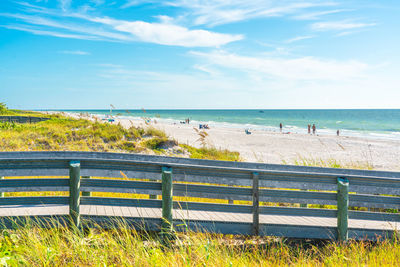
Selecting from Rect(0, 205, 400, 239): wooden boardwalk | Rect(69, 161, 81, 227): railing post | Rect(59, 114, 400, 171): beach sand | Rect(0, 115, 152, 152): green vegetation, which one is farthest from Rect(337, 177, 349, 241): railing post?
Rect(0, 115, 152, 152): green vegetation

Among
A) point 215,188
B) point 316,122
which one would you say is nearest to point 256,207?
point 215,188

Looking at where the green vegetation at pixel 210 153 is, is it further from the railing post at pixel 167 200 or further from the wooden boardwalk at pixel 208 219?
the railing post at pixel 167 200

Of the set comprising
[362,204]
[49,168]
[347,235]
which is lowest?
[347,235]

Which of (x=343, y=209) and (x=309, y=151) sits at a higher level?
(x=343, y=209)

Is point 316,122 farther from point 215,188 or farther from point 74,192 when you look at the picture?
point 74,192

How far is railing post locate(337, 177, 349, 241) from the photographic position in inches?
166

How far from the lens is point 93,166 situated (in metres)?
4.31

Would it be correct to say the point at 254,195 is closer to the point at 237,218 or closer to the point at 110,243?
the point at 237,218

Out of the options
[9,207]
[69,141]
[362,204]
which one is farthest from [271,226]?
[69,141]

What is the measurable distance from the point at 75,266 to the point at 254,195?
2.42 m

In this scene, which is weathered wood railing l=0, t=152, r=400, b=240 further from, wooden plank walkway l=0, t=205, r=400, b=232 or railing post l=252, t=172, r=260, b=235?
wooden plank walkway l=0, t=205, r=400, b=232

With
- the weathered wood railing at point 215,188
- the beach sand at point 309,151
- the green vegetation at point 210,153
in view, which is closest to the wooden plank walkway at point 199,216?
the weathered wood railing at point 215,188

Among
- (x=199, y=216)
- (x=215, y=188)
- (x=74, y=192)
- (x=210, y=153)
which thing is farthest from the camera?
(x=210, y=153)

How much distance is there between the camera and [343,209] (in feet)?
13.8
